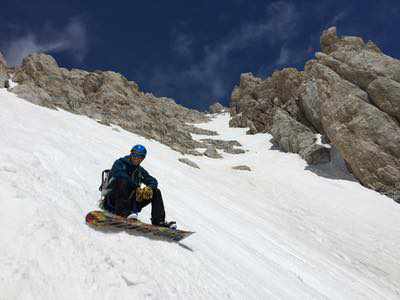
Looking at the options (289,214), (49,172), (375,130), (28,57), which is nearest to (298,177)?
(375,130)

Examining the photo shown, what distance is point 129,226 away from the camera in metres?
6.87

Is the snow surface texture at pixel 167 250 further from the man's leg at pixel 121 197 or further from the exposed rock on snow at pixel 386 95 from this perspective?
the exposed rock on snow at pixel 386 95

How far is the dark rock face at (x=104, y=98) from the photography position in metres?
50.1

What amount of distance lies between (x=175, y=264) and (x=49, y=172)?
4.70 metres

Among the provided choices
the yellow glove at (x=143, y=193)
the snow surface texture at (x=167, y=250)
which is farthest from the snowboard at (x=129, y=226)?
the yellow glove at (x=143, y=193)

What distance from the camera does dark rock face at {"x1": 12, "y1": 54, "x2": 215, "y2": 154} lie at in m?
50.1

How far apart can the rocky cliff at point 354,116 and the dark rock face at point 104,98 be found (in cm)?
1486

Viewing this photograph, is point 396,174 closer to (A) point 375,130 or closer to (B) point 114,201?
(A) point 375,130

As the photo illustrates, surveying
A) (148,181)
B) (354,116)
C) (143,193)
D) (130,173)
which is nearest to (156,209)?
(143,193)

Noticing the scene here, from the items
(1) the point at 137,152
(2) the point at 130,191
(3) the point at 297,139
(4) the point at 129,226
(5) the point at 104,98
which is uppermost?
(3) the point at 297,139

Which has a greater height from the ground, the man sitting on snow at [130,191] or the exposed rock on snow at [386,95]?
the exposed rock on snow at [386,95]

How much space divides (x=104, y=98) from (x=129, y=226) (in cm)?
5875

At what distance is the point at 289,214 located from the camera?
2444cm

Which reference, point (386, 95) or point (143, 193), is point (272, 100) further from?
point (143, 193)
